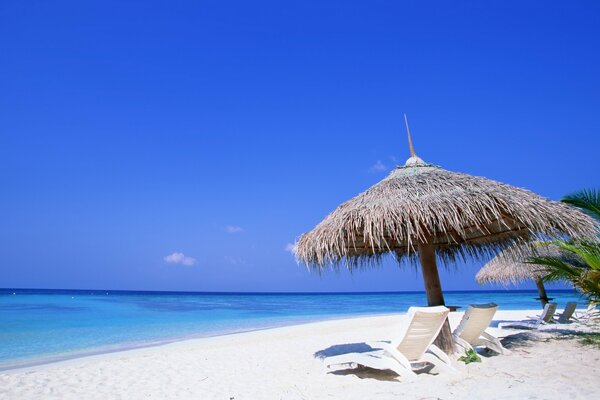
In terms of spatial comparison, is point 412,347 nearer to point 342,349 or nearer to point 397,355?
point 397,355

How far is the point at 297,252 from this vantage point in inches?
191

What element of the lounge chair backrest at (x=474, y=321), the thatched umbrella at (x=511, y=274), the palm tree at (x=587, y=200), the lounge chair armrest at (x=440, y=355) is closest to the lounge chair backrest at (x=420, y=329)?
the lounge chair armrest at (x=440, y=355)

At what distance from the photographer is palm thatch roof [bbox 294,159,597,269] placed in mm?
4203

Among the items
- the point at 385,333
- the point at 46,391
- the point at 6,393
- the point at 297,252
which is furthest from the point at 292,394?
the point at 385,333

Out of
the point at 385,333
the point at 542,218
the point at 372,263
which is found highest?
the point at 542,218

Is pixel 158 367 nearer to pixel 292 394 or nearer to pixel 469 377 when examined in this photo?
pixel 292 394

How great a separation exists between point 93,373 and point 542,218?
578cm

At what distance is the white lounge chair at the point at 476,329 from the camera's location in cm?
460

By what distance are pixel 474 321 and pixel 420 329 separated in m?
1.27

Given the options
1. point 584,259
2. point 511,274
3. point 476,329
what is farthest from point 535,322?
point 476,329

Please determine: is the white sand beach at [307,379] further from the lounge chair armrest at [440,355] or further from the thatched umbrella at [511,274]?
the thatched umbrella at [511,274]

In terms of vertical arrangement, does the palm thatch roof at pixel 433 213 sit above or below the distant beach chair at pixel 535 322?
above

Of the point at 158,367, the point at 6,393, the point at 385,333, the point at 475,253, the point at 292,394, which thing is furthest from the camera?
the point at 385,333

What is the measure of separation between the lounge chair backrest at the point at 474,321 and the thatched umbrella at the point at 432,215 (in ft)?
0.89
